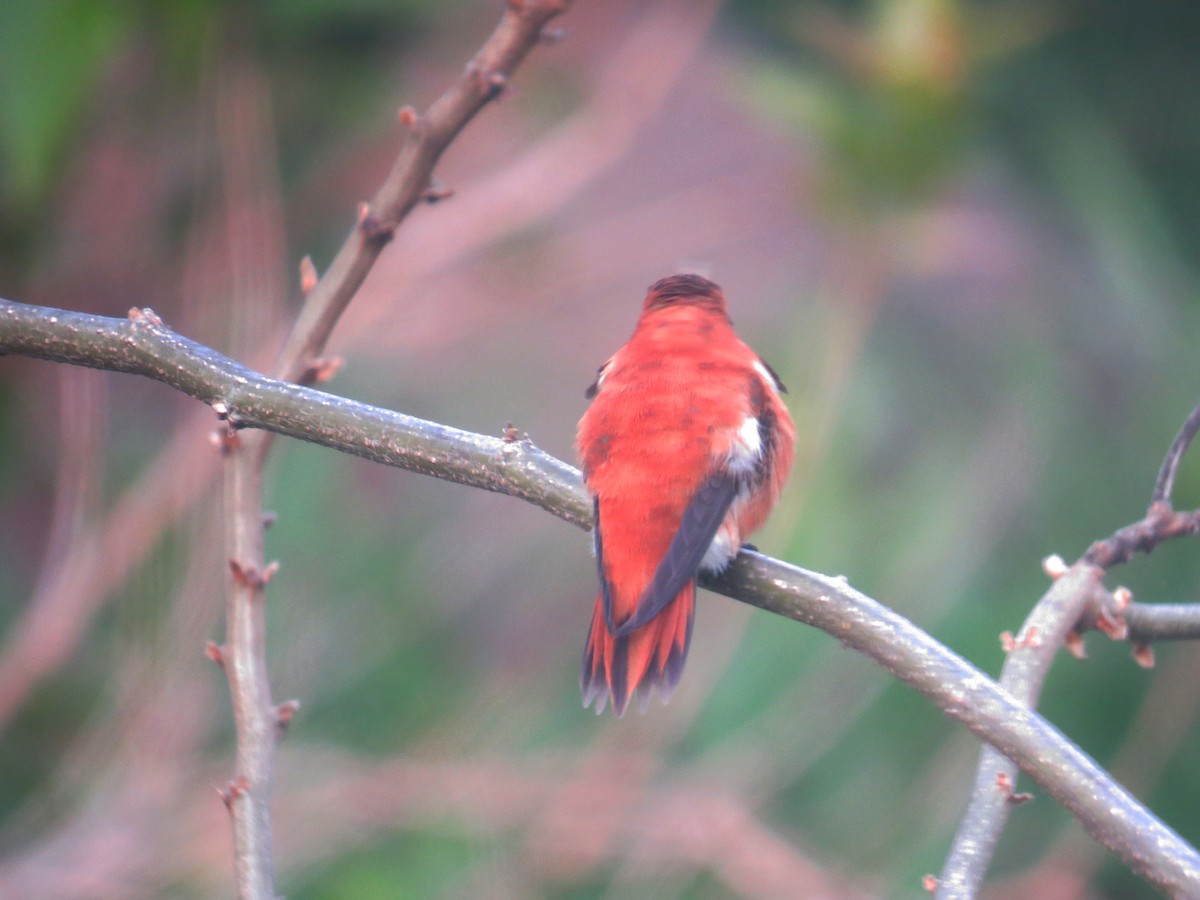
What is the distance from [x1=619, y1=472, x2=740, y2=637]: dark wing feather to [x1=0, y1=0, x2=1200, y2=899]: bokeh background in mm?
2012

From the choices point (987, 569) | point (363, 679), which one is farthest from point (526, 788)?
point (987, 569)

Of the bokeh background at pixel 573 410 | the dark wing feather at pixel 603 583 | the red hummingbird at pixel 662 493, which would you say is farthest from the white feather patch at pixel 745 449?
the bokeh background at pixel 573 410

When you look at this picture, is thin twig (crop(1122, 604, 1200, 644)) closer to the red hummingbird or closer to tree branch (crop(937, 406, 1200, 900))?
tree branch (crop(937, 406, 1200, 900))

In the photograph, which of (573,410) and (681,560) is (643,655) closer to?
(681,560)

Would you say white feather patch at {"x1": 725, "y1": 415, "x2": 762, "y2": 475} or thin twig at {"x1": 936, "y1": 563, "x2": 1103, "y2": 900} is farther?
white feather patch at {"x1": 725, "y1": 415, "x2": 762, "y2": 475}

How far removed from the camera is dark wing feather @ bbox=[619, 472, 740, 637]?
68.3 inches

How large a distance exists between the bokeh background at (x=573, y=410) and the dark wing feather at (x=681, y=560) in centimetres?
201

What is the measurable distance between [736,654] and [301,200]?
2.50 metres

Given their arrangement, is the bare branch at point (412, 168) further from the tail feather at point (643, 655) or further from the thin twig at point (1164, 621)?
the thin twig at point (1164, 621)

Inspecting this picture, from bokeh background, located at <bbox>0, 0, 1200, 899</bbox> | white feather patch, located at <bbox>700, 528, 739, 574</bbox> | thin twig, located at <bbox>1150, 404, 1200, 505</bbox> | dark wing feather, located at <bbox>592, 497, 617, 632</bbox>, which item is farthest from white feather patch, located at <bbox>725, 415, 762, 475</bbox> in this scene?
bokeh background, located at <bbox>0, 0, 1200, 899</bbox>

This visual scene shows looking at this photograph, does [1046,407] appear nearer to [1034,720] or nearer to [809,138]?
[809,138]

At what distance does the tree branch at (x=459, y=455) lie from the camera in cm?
122

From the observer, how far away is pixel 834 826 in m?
4.25

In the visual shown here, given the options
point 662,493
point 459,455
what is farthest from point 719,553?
point 459,455
